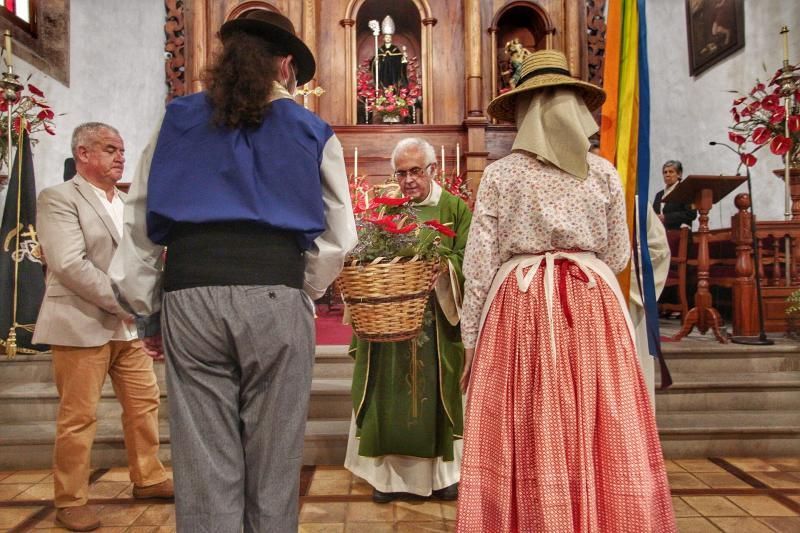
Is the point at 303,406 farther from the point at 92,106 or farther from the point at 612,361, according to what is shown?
the point at 92,106

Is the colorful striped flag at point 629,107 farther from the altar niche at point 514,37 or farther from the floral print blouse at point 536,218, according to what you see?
the altar niche at point 514,37

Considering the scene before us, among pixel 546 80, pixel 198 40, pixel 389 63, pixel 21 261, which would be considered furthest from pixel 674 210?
pixel 21 261

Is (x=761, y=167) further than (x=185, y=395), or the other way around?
(x=761, y=167)

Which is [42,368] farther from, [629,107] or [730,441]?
[730,441]

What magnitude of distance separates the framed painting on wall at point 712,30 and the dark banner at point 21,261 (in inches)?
281

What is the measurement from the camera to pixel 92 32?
285 inches

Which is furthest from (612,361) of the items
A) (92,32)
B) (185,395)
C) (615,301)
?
(92,32)

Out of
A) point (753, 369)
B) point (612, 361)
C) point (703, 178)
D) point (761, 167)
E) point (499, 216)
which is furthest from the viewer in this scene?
point (761, 167)

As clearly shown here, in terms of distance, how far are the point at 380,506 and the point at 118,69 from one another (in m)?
6.30

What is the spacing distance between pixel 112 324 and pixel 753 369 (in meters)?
4.12

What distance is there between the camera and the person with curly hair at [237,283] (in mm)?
1573

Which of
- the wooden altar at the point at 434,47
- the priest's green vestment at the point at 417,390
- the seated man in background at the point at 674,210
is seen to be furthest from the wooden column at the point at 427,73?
the priest's green vestment at the point at 417,390

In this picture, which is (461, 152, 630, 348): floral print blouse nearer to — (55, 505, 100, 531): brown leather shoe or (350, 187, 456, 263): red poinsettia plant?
(350, 187, 456, 263): red poinsettia plant

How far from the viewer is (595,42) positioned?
745 centimetres
